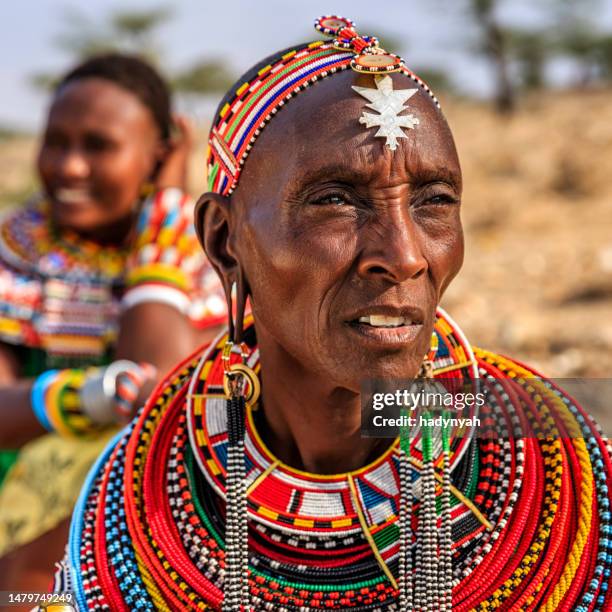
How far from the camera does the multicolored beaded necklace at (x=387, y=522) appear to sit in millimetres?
1872

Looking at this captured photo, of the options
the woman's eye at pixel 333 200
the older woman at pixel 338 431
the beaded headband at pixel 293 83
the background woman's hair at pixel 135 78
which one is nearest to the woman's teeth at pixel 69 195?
the background woman's hair at pixel 135 78

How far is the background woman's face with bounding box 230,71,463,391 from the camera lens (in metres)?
1.76

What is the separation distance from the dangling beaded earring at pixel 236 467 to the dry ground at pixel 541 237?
0.82 meters

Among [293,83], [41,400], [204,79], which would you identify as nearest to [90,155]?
[41,400]

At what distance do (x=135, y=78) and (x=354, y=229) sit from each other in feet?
9.82

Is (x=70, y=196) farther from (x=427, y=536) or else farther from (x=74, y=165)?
(x=427, y=536)

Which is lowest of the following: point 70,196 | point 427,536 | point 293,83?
point 427,536

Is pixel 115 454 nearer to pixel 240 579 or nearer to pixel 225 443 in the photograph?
pixel 225 443

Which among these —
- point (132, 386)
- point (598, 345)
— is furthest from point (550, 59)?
point (132, 386)

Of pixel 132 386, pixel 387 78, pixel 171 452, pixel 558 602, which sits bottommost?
pixel 558 602

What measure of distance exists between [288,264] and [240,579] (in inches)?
Result: 26.1

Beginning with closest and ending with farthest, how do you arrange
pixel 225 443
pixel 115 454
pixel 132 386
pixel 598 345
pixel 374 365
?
1. pixel 374 365
2. pixel 225 443
3. pixel 115 454
4. pixel 132 386
5. pixel 598 345

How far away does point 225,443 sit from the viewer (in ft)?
6.86

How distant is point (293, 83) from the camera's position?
1869 millimetres
